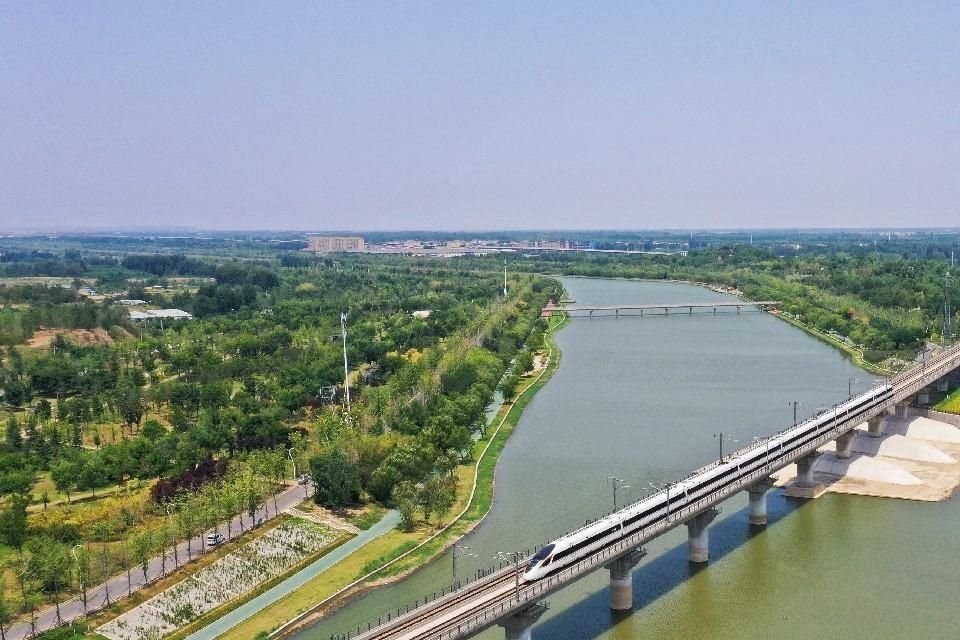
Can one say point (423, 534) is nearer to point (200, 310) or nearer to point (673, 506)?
point (673, 506)

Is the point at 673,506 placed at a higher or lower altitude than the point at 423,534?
higher

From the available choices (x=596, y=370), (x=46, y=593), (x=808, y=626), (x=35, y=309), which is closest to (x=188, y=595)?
(x=46, y=593)

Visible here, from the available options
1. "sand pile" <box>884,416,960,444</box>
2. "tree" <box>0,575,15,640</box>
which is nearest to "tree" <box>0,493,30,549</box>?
"tree" <box>0,575,15,640</box>

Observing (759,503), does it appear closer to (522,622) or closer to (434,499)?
(434,499)

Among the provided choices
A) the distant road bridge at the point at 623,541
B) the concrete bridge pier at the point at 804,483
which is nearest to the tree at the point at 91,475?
the distant road bridge at the point at 623,541

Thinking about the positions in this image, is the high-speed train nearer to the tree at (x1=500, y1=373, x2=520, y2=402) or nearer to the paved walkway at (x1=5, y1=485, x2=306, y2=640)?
the paved walkway at (x1=5, y1=485, x2=306, y2=640)

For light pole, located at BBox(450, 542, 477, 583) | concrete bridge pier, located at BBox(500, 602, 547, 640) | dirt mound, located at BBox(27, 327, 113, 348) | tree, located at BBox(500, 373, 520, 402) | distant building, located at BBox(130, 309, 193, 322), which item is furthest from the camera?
distant building, located at BBox(130, 309, 193, 322)
